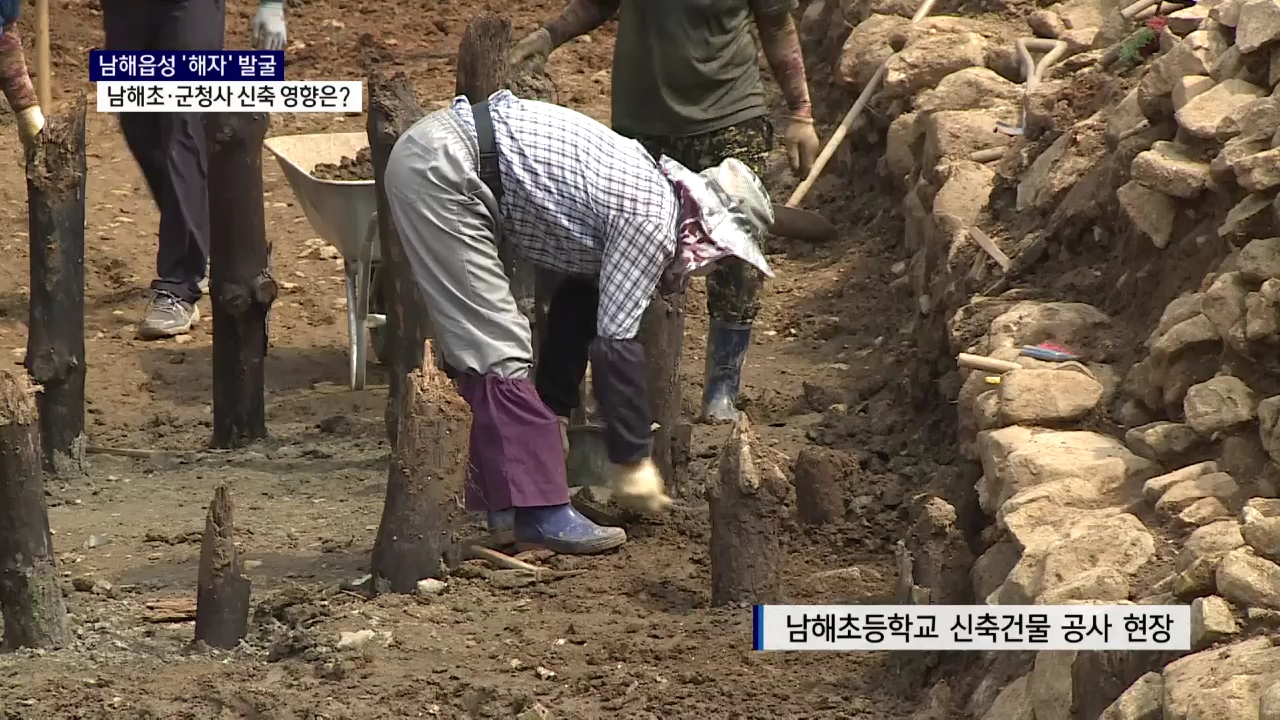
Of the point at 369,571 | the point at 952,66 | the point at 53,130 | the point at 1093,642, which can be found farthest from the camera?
the point at 952,66

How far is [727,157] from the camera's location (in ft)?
20.9

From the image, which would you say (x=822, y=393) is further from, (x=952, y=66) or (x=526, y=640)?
(x=526, y=640)

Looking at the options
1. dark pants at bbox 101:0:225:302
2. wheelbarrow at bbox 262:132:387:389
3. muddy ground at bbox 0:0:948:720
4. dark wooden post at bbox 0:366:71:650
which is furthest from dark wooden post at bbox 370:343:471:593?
dark pants at bbox 101:0:225:302

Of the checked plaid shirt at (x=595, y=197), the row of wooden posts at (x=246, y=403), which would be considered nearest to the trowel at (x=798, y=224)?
the row of wooden posts at (x=246, y=403)

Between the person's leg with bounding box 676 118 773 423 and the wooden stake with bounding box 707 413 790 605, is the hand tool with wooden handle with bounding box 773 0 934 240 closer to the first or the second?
the person's leg with bounding box 676 118 773 423

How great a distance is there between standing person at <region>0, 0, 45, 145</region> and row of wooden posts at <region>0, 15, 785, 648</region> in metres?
0.45

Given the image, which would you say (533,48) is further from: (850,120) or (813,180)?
(850,120)

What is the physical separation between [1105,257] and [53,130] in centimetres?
331

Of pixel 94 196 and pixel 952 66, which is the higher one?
pixel 952 66

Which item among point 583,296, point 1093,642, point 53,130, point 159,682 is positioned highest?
point 53,130

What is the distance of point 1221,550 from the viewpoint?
369cm

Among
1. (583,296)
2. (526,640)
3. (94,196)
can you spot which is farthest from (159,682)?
(94,196)
